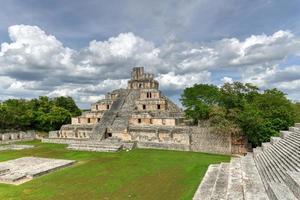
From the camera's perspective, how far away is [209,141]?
2458cm

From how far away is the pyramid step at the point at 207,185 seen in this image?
38.7 ft

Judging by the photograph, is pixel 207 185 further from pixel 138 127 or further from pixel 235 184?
pixel 138 127

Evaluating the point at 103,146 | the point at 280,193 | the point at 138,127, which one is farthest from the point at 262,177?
the point at 138,127

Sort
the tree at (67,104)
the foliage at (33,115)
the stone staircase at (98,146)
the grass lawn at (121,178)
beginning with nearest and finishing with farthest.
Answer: the grass lawn at (121,178), the stone staircase at (98,146), the foliage at (33,115), the tree at (67,104)

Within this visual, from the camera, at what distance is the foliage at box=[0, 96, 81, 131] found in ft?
114

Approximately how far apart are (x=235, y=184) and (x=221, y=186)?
640 mm

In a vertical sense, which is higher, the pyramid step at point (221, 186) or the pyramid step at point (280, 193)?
the pyramid step at point (280, 193)

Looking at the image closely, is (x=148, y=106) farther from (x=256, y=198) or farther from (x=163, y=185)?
(x=256, y=198)

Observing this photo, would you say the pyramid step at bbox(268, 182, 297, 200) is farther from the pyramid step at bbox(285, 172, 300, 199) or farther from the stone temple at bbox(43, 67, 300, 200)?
the pyramid step at bbox(285, 172, 300, 199)

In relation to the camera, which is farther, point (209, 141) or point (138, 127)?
point (138, 127)

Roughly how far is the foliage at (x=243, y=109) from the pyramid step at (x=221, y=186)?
24.5ft

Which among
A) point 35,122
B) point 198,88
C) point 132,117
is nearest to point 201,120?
point 198,88

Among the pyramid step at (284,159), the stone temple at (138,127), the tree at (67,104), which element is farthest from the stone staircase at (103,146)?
the tree at (67,104)

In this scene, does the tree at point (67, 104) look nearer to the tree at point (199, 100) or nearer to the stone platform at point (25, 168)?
the tree at point (199, 100)
